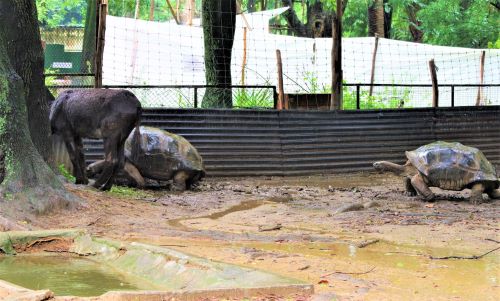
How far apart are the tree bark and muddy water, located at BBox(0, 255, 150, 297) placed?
4.91 feet

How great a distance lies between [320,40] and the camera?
20.5m

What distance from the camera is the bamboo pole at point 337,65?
558 inches

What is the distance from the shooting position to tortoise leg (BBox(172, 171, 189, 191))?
11454 millimetres

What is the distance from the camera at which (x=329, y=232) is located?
784 cm

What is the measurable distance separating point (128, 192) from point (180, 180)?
41.9 inches

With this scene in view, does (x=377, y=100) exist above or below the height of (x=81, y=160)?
above

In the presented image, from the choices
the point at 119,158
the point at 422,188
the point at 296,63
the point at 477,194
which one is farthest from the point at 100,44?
the point at 296,63

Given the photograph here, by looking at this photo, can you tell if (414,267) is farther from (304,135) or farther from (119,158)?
(304,135)

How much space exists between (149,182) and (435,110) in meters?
6.05

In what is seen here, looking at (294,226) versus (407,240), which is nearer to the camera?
(407,240)

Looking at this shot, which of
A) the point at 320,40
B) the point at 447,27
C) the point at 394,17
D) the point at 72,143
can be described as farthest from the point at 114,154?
the point at 394,17

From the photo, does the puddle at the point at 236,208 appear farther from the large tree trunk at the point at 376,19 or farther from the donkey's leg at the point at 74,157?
the large tree trunk at the point at 376,19

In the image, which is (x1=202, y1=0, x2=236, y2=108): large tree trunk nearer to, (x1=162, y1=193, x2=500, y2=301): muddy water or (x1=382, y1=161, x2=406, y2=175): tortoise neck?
(x1=382, y1=161, x2=406, y2=175): tortoise neck

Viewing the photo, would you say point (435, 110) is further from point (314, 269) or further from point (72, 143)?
point (314, 269)
